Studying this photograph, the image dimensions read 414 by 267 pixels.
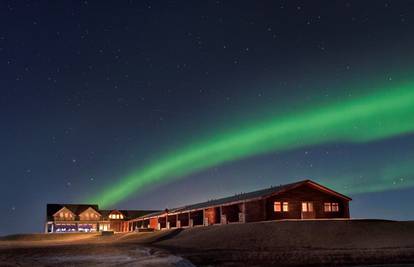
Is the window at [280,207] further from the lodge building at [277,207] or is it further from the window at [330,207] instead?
the window at [330,207]

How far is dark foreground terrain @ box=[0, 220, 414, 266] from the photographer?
85.7ft

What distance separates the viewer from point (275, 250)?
29.7 m

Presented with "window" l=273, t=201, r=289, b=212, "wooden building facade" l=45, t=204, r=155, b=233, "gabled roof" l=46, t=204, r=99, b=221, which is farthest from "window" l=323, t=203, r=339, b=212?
"gabled roof" l=46, t=204, r=99, b=221

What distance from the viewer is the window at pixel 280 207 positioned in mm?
44459

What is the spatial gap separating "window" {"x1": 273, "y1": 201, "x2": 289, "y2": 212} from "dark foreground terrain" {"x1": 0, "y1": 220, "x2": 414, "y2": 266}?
6.99 m

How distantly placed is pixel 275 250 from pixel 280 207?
15.1 metres

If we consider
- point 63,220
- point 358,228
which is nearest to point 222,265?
point 358,228

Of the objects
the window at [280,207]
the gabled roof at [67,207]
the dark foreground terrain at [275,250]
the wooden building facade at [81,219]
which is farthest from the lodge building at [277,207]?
the gabled roof at [67,207]

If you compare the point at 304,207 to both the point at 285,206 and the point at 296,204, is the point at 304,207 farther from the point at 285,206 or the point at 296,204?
the point at 285,206

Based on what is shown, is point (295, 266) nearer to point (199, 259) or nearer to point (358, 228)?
point (199, 259)

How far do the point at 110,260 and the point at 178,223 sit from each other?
147 ft

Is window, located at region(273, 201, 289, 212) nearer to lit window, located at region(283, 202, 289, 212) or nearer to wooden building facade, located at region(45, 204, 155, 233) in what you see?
lit window, located at region(283, 202, 289, 212)

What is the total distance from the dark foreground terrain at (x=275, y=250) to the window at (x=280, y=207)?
6995mm

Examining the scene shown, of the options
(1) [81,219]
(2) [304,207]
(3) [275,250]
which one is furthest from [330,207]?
(1) [81,219]
